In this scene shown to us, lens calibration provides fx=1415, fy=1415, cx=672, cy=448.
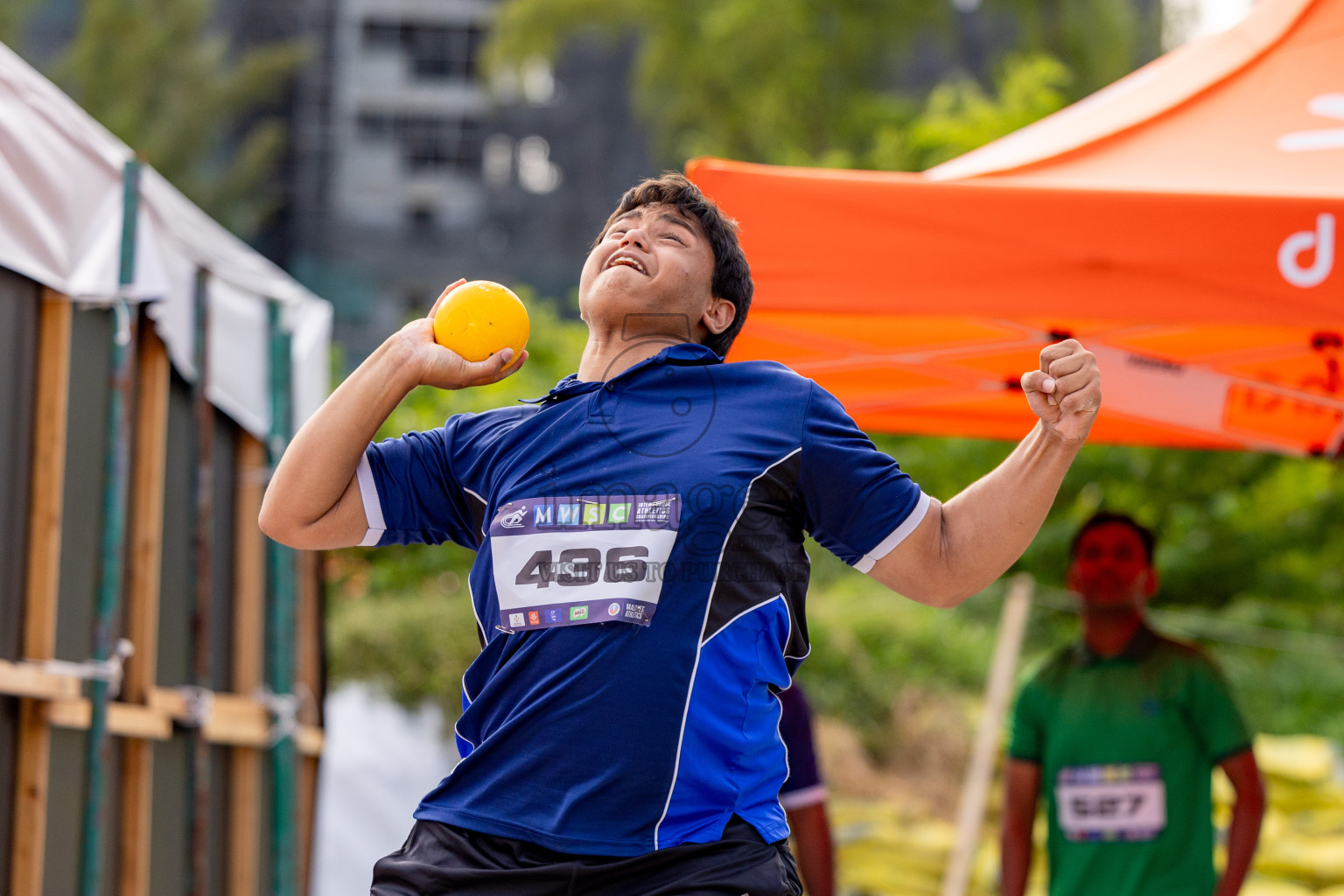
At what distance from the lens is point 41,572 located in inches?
140

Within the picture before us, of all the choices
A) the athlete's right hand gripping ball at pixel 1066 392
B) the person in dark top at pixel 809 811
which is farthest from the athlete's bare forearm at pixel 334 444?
the person in dark top at pixel 809 811

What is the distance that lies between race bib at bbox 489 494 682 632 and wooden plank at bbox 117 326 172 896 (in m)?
2.75

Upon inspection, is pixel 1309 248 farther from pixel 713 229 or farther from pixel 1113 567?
pixel 1113 567

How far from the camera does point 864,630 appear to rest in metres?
12.7

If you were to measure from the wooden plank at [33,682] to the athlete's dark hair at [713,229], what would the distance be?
212 centimetres

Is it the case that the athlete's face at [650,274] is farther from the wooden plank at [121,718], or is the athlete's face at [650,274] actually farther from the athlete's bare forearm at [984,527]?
the wooden plank at [121,718]

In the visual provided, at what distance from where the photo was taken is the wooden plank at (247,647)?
510 cm

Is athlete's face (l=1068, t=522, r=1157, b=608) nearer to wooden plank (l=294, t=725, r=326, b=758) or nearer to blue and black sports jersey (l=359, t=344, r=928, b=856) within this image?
blue and black sports jersey (l=359, t=344, r=928, b=856)

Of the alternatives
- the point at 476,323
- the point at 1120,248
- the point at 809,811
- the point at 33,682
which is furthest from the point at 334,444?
the point at 809,811

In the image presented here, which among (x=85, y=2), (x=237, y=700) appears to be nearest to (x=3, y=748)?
(x=237, y=700)

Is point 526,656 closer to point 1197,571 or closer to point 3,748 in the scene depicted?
point 3,748

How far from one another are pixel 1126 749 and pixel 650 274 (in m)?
3.06

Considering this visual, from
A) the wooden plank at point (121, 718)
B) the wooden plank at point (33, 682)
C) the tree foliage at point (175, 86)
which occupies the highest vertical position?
the tree foliage at point (175, 86)

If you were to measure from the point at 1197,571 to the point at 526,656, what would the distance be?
7933 millimetres
